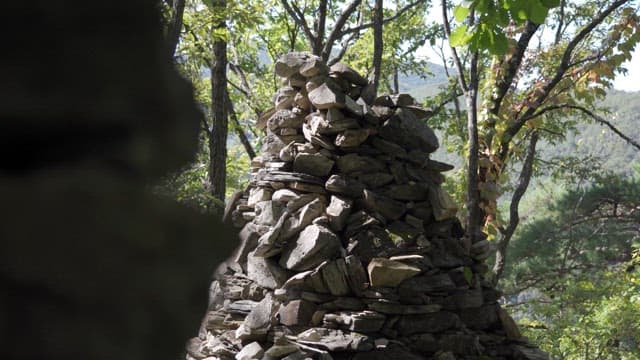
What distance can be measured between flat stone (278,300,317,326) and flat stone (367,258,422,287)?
44 cm

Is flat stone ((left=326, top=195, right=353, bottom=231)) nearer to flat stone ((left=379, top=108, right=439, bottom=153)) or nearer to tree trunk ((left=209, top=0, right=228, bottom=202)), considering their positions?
flat stone ((left=379, top=108, right=439, bottom=153))

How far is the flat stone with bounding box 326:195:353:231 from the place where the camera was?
4109 millimetres

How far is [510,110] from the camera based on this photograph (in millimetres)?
9133

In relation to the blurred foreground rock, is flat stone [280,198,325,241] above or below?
Answer: above

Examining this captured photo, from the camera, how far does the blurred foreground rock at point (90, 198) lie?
33 centimetres

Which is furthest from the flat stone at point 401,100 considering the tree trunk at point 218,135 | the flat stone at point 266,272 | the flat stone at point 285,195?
the tree trunk at point 218,135

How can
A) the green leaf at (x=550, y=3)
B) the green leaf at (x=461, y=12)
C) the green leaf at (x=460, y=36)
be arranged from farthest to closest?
the green leaf at (x=460, y=36)
the green leaf at (x=461, y=12)
the green leaf at (x=550, y=3)

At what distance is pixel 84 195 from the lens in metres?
0.35

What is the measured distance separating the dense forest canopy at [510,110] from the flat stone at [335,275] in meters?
1.13

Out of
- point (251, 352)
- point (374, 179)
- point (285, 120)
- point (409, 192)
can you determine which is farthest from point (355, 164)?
point (251, 352)

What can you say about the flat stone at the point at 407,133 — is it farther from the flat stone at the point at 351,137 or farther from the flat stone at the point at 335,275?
the flat stone at the point at 335,275

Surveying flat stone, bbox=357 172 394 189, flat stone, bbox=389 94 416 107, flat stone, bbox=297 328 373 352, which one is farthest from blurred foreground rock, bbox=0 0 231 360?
flat stone, bbox=389 94 416 107

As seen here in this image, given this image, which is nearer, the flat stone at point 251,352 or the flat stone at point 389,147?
the flat stone at point 251,352

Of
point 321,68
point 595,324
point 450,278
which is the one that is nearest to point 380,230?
point 450,278
